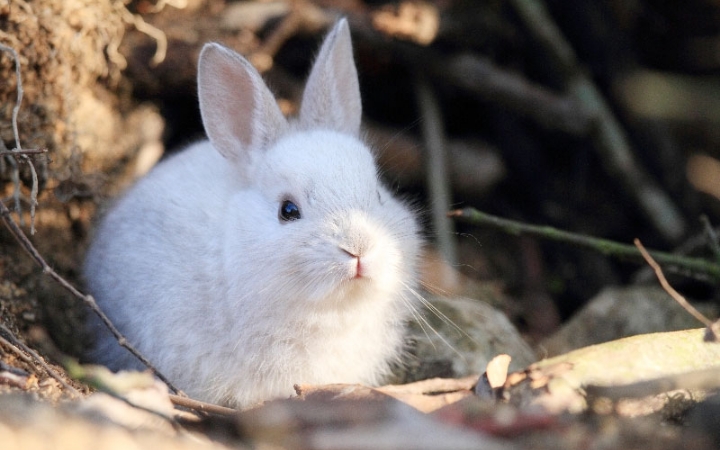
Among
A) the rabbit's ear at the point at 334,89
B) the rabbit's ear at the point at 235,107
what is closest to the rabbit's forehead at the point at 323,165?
the rabbit's ear at the point at 235,107

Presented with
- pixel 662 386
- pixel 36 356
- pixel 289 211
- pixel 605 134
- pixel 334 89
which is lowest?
pixel 605 134

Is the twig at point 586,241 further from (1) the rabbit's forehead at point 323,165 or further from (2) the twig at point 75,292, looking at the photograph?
(2) the twig at point 75,292

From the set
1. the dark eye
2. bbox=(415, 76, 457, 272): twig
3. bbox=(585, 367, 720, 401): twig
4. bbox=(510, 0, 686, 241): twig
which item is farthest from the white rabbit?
bbox=(510, 0, 686, 241): twig

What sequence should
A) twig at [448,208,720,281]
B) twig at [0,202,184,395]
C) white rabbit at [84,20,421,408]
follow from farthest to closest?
twig at [448,208,720,281], white rabbit at [84,20,421,408], twig at [0,202,184,395]

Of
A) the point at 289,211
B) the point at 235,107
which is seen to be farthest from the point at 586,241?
the point at 235,107

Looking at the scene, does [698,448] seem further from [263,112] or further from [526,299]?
[526,299]

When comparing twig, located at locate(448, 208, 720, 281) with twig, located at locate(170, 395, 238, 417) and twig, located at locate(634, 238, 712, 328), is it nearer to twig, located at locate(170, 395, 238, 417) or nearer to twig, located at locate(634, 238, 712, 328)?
twig, located at locate(634, 238, 712, 328)

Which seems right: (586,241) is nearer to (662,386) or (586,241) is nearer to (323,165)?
(662,386)
